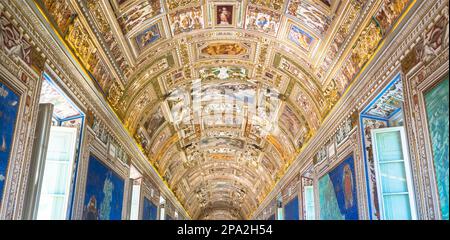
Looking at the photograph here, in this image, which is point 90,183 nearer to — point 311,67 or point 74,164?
point 74,164

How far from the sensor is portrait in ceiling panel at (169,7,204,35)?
A: 14.1 metres

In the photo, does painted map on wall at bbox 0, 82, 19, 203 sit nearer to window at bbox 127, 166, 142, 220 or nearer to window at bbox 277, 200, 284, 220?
window at bbox 127, 166, 142, 220

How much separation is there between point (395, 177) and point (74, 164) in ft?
27.6

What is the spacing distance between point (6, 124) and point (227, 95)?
1443cm

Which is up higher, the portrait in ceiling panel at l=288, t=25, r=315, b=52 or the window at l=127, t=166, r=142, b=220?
the portrait in ceiling panel at l=288, t=25, r=315, b=52

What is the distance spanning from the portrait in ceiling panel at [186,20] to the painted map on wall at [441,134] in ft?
28.3

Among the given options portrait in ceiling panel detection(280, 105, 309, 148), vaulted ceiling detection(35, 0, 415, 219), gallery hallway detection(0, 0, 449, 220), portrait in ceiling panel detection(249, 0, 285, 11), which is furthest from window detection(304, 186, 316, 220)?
portrait in ceiling panel detection(249, 0, 285, 11)

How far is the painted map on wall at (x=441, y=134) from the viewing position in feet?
23.8

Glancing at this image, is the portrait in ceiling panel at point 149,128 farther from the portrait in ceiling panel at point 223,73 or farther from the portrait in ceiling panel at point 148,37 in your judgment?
the portrait in ceiling panel at point 148,37

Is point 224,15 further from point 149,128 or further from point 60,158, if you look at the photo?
point 149,128

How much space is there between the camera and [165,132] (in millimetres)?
22250

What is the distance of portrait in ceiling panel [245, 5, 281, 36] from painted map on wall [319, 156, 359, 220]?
204 inches

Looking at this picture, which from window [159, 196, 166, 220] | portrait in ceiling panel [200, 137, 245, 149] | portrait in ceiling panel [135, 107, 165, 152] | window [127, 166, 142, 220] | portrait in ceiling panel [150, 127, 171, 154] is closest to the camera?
portrait in ceiling panel [135, 107, 165, 152]
